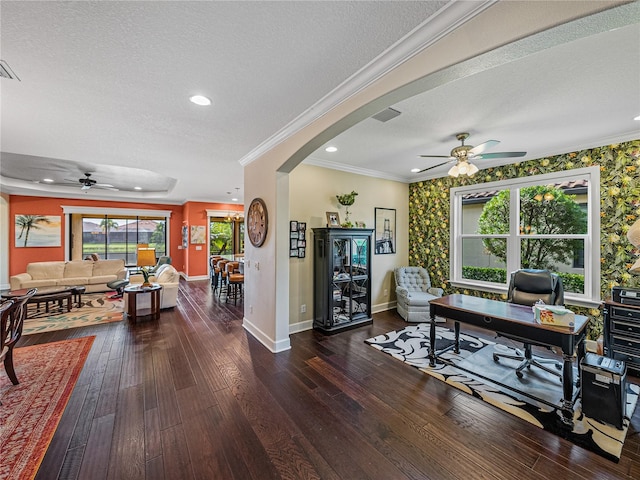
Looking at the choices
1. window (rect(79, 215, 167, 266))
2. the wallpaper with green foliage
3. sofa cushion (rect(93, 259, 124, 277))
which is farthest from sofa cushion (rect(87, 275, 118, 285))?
the wallpaper with green foliage

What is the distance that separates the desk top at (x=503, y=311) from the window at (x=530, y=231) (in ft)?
5.39

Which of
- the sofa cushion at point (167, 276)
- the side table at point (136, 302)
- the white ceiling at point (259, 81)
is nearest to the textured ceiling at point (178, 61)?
the white ceiling at point (259, 81)

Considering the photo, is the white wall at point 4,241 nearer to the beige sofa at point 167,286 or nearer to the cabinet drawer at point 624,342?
the beige sofa at point 167,286

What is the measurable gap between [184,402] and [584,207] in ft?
18.1

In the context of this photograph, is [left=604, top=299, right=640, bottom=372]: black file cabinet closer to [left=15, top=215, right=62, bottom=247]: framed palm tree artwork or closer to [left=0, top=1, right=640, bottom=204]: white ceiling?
[left=0, top=1, right=640, bottom=204]: white ceiling

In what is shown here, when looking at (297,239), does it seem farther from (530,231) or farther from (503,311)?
(530,231)

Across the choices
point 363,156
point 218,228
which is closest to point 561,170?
point 363,156

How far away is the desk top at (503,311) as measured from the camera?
7.42ft

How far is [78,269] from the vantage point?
6.42 meters

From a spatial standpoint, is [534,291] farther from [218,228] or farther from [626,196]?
[218,228]

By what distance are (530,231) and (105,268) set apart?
932 centimetres

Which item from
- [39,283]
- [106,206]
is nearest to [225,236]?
[106,206]

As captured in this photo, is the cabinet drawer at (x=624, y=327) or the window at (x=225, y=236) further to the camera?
the window at (x=225, y=236)

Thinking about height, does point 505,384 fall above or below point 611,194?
below
